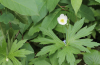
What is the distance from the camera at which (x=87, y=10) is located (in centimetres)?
111

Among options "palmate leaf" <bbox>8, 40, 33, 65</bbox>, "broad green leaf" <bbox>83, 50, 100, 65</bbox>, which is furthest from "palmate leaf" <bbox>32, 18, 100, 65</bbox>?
"broad green leaf" <bbox>83, 50, 100, 65</bbox>

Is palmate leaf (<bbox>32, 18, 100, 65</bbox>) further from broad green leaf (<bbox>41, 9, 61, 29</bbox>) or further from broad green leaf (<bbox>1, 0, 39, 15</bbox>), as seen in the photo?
broad green leaf (<bbox>1, 0, 39, 15</bbox>)

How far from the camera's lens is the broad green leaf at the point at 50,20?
95 centimetres

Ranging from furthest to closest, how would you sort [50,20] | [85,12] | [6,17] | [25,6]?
[85,12], [50,20], [6,17], [25,6]

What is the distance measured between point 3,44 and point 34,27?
35 cm

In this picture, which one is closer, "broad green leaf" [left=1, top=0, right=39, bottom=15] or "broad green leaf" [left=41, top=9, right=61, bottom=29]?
"broad green leaf" [left=1, top=0, right=39, bottom=15]

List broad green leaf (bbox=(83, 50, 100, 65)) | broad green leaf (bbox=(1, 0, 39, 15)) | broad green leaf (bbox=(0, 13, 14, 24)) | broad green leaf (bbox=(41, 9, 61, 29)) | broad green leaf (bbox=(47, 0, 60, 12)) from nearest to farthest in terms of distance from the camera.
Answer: broad green leaf (bbox=(1, 0, 39, 15)) < broad green leaf (bbox=(0, 13, 14, 24)) < broad green leaf (bbox=(47, 0, 60, 12)) < broad green leaf (bbox=(41, 9, 61, 29)) < broad green leaf (bbox=(83, 50, 100, 65))

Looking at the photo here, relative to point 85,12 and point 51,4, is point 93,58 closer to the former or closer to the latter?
point 85,12

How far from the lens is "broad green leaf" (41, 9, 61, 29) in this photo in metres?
0.95

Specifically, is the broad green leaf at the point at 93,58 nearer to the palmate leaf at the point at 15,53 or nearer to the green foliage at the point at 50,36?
the green foliage at the point at 50,36

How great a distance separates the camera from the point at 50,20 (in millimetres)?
960

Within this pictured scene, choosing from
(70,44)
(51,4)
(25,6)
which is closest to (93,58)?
(70,44)

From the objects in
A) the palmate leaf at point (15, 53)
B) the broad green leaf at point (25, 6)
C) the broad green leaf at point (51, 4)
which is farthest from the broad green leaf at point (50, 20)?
the broad green leaf at point (25, 6)

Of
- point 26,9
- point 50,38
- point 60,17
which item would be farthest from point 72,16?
point 26,9
